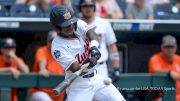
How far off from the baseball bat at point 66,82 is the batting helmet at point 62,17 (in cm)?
43

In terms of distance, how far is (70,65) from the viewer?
6.57m

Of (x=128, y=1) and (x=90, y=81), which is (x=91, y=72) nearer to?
(x=90, y=81)

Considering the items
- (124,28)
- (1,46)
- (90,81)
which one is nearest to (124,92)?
(124,28)

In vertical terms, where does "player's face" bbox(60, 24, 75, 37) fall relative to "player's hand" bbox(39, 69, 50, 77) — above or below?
above

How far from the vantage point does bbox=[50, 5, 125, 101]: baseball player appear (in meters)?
6.54

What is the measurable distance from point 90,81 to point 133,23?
301 centimetres

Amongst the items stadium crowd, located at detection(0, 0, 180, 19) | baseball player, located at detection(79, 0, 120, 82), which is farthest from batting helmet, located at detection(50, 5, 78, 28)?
stadium crowd, located at detection(0, 0, 180, 19)

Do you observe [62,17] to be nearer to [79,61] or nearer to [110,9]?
[79,61]

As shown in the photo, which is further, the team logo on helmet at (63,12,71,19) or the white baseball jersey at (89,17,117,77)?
the white baseball jersey at (89,17,117,77)

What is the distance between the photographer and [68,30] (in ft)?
21.5

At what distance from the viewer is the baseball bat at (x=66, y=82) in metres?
6.08

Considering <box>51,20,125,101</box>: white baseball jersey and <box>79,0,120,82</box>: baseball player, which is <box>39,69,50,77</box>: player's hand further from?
<box>51,20,125,101</box>: white baseball jersey

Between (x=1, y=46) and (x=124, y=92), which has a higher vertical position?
(x=1, y=46)

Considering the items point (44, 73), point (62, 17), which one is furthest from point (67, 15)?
point (44, 73)
